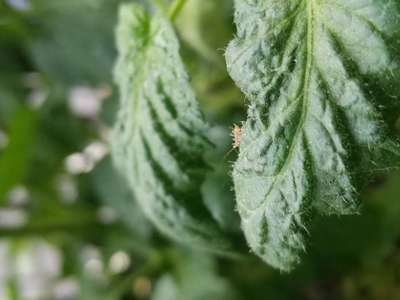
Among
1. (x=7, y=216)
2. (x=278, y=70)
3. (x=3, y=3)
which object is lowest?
(x=7, y=216)

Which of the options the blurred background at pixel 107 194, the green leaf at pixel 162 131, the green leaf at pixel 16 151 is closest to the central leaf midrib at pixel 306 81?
the green leaf at pixel 162 131

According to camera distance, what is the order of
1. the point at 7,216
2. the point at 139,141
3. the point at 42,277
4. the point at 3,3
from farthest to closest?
the point at 7,216 → the point at 42,277 → the point at 3,3 → the point at 139,141

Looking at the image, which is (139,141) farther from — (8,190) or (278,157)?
(8,190)

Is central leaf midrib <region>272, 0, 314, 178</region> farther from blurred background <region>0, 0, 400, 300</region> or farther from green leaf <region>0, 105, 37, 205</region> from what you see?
green leaf <region>0, 105, 37, 205</region>

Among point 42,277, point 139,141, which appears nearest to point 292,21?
point 139,141

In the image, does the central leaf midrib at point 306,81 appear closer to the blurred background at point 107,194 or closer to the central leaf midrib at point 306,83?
the central leaf midrib at point 306,83

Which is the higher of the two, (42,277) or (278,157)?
(278,157)

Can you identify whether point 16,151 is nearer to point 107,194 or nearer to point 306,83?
point 107,194

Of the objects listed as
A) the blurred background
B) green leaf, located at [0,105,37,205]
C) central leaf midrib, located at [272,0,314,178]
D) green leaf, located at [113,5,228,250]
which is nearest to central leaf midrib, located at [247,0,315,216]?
central leaf midrib, located at [272,0,314,178]
